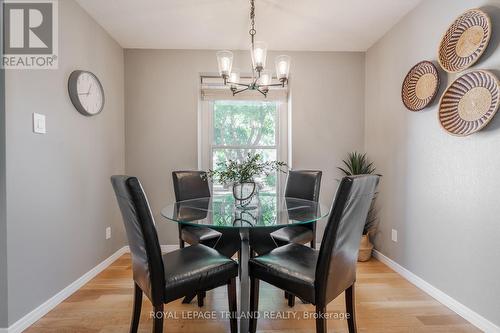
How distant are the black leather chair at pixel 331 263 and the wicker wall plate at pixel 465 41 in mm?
1184

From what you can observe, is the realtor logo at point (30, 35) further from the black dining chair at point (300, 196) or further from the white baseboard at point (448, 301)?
the white baseboard at point (448, 301)

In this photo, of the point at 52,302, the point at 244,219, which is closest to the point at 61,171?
the point at 52,302

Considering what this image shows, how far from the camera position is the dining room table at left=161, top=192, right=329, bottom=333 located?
1.42 meters

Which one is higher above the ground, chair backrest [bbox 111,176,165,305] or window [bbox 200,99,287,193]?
window [bbox 200,99,287,193]

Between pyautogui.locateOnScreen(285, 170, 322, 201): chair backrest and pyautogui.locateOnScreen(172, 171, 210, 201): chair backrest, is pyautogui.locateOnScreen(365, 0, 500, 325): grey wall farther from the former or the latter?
pyautogui.locateOnScreen(172, 171, 210, 201): chair backrest

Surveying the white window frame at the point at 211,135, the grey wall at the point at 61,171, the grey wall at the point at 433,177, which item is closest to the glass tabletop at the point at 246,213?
the grey wall at the point at 61,171

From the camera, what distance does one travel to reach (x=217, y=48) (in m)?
2.98

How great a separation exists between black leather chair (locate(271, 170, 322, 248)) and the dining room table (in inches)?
2.6

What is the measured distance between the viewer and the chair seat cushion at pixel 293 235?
201cm

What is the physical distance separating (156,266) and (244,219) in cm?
52

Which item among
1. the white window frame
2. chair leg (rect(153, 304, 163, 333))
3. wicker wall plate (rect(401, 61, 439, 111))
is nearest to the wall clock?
the white window frame

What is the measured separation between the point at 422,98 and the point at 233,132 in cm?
201

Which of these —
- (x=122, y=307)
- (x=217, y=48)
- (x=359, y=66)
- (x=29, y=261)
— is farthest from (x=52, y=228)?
(x=359, y=66)

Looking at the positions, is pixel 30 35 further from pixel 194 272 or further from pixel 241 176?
pixel 194 272
